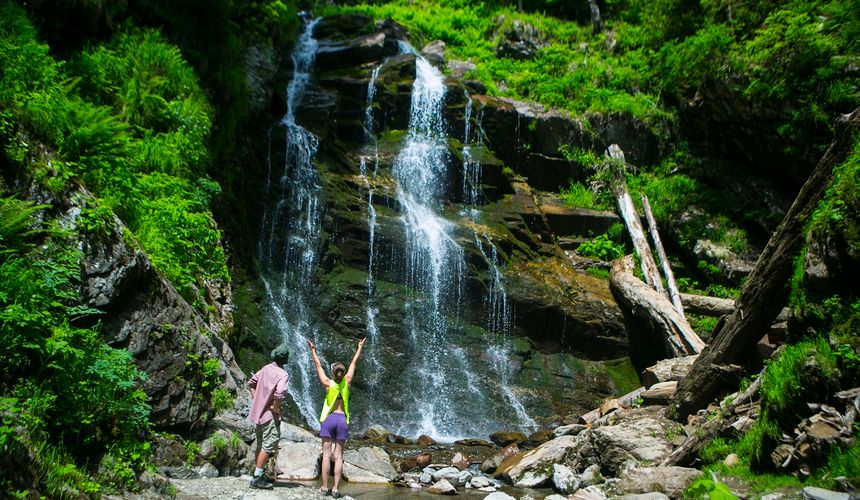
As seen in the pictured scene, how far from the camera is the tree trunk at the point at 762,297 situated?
6.49 meters

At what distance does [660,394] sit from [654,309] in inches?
157

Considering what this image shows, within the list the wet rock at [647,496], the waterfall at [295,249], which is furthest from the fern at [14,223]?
the waterfall at [295,249]

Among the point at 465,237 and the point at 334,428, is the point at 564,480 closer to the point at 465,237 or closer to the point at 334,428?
the point at 334,428

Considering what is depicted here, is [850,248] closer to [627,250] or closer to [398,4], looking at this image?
[627,250]

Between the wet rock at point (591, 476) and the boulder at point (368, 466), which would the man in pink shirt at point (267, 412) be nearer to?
the boulder at point (368, 466)

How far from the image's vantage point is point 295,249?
14023mm

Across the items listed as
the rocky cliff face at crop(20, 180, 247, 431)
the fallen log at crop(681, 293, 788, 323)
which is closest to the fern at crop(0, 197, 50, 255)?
the rocky cliff face at crop(20, 180, 247, 431)

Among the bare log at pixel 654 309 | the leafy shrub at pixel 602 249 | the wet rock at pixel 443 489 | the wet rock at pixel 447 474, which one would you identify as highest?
the leafy shrub at pixel 602 249

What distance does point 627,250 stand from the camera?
17312 millimetres

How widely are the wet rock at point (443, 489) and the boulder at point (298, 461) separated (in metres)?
1.70

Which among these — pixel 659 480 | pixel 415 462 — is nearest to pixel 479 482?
pixel 415 462

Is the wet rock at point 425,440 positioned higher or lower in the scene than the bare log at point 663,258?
lower

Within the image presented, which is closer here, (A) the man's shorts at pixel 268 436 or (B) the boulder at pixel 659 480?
(A) the man's shorts at pixel 268 436

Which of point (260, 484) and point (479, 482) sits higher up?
point (260, 484)
